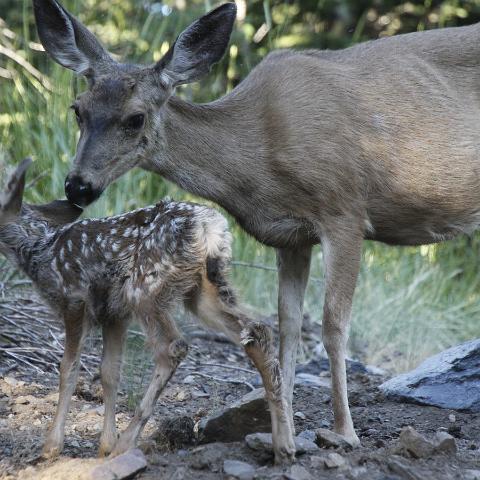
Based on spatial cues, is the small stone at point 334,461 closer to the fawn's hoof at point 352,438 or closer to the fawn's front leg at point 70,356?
the fawn's hoof at point 352,438

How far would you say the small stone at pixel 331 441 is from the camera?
539 centimetres

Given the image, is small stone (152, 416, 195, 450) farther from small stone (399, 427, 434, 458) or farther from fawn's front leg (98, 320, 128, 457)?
small stone (399, 427, 434, 458)

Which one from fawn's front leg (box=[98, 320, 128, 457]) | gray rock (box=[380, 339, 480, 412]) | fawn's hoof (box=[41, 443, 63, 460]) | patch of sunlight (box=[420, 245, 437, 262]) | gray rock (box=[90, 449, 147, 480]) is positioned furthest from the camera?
patch of sunlight (box=[420, 245, 437, 262])

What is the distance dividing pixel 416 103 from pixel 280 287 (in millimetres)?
1453

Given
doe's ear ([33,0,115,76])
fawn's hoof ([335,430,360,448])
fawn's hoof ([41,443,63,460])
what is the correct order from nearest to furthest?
fawn's hoof ([41,443,63,460]) < fawn's hoof ([335,430,360,448]) < doe's ear ([33,0,115,76])

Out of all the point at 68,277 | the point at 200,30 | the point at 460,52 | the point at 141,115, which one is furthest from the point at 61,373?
the point at 460,52

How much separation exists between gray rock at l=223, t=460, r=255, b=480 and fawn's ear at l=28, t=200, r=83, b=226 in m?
1.91

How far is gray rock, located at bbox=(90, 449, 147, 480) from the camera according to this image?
4555 mm

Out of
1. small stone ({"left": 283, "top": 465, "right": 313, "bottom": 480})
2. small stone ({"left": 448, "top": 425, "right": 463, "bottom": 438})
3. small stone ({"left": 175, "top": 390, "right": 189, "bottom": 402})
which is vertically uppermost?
small stone ({"left": 448, "top": 425, "right": 463, "bottom": 438})

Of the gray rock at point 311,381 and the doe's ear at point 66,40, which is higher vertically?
the doe's ear at point 66,40

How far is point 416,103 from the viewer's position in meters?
6.81

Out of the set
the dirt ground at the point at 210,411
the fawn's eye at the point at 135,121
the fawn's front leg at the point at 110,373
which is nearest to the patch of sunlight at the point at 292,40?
the dirt ground at the point at 210,411

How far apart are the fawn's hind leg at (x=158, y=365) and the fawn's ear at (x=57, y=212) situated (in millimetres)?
1147

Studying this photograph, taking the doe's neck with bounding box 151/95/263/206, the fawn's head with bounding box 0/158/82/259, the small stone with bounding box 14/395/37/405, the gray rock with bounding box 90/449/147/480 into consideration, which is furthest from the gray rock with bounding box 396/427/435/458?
the small stone with bounding box 14/395/37/405
